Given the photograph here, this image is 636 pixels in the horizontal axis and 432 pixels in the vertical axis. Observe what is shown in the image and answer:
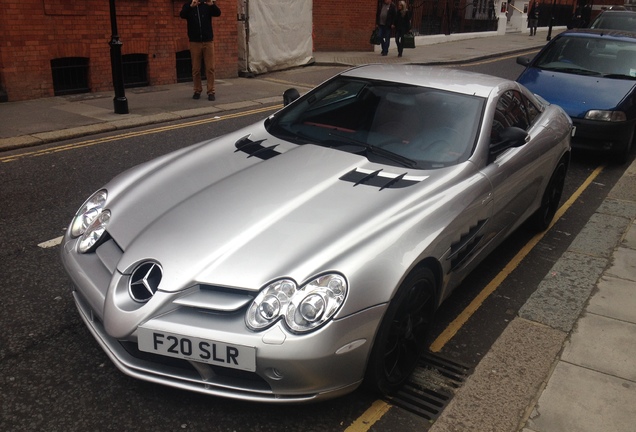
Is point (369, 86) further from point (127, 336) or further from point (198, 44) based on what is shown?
point (198, 44)

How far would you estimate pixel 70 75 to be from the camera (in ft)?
40.2

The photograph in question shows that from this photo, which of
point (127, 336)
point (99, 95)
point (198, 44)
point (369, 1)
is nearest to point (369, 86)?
point (127, 336)

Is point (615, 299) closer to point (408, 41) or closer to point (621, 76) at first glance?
point (621, 76)

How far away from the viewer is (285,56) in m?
16.8

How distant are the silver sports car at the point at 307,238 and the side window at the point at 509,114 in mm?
24

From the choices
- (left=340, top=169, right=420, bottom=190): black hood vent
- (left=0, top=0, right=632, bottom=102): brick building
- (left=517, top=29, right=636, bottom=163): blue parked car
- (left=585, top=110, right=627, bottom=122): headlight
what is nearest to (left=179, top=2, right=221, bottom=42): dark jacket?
(left=0, top=0, right=632, bottom=102): brick building

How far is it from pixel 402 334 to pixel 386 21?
18995 mm

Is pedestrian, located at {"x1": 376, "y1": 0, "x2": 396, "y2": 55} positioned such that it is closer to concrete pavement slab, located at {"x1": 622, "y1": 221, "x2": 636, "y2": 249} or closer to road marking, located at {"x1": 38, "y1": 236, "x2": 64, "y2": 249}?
concrete pavement slab, located at {"x1": 622, "y1": 221, "x2": 636, "y2": 249}

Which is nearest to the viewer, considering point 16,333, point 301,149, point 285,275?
point 285,275

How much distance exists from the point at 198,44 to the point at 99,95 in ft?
7.15

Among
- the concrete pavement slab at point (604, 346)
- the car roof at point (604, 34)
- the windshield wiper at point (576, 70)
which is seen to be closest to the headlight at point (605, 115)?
the windshield wiper at point (576, 70)

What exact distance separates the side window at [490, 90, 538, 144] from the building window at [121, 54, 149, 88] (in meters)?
9.90

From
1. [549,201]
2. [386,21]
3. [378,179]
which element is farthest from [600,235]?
[386,21]

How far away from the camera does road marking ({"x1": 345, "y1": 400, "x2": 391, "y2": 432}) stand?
3145 millimetres
